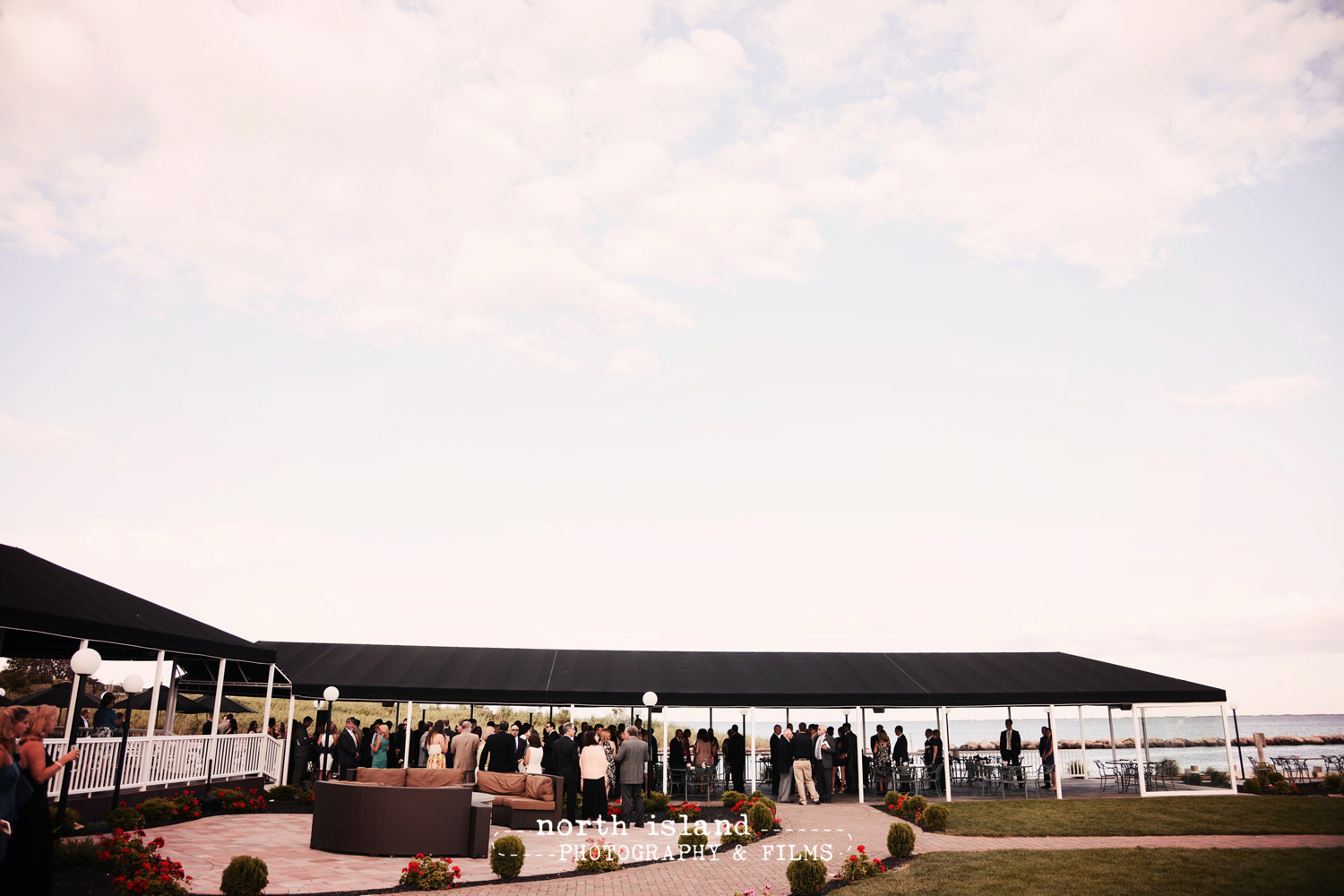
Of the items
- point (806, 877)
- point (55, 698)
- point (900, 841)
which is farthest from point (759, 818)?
point (55, 698)

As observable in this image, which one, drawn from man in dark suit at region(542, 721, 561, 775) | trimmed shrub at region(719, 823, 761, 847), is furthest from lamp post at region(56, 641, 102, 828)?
trimmed shrub at region(719, 823, 761, 847)

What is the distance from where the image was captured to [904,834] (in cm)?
1118

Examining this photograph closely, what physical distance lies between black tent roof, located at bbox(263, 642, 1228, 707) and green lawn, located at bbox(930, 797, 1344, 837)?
2.35 meters

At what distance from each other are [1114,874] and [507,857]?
6.43 meters

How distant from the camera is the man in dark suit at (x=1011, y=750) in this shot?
19.6 meters

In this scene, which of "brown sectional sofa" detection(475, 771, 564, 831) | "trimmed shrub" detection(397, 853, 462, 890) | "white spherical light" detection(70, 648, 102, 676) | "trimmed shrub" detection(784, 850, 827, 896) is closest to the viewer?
"trimmed shrub" detection(784, 850, 827, 896)

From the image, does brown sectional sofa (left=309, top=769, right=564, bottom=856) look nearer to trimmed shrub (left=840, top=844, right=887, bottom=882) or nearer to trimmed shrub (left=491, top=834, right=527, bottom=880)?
trimmed shrub (left=491, top=834, right=527, bottom=880)

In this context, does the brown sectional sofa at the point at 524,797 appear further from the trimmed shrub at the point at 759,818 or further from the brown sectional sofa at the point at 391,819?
the trimmed shrub at the point at 759,818

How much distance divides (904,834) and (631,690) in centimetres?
894

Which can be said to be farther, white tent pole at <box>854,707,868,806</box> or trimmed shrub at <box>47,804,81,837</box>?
white tent pole at <box>854,707,868,806</box>

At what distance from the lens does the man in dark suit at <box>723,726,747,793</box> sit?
1994 centimetres

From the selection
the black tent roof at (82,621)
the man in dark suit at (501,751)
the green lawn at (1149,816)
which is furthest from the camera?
the man in dark suit at (501,751)

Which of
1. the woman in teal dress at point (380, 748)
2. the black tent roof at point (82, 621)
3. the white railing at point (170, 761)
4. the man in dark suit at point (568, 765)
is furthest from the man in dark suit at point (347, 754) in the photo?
the man in dark suit at point (568, 765)

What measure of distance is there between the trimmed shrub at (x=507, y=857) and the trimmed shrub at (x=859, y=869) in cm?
356
